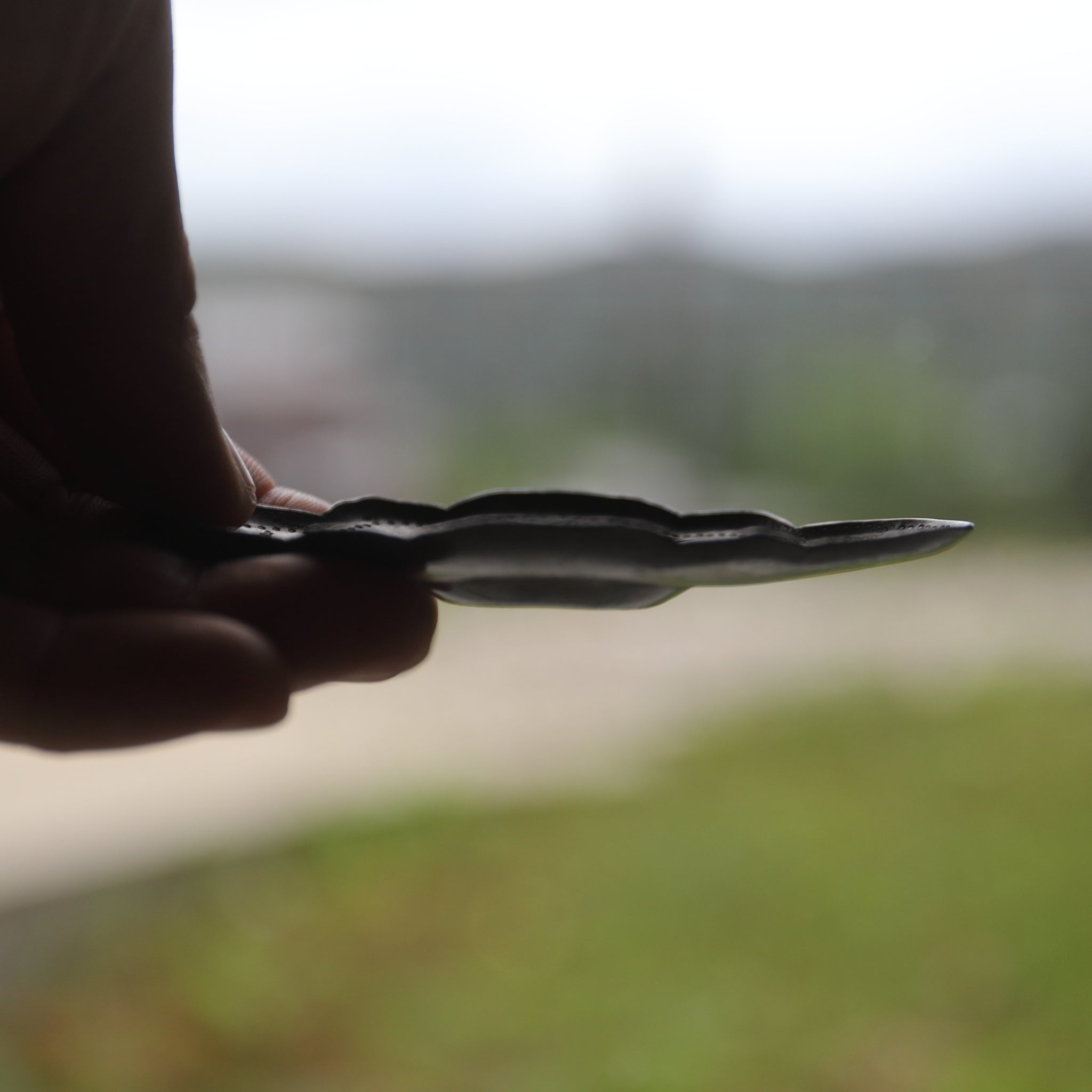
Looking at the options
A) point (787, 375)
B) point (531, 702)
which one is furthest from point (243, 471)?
point (787, 375)

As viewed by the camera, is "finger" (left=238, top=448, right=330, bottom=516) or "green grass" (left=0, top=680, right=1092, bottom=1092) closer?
"finger" (left=238, top=448, right=330, bottom=516)

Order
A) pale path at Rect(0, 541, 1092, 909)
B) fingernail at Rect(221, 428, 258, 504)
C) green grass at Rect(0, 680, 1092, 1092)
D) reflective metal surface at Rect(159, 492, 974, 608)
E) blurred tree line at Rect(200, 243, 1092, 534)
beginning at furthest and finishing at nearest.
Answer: blurred tree line at Rect(200, 243, 1092, 534), pale path at Rect(0, 541, 1092, 909), green grass at Rect(0, 680, 1092, 1092), fingernail at Rect(221, 428, 258, 504), reflective metal surface at Rect(159, 492, 974, 608)

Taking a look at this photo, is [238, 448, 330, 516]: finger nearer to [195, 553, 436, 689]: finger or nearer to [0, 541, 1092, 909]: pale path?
[195, 553, 436, 689]: finger

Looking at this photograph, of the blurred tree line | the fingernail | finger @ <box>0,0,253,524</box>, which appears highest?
the blurred tree line

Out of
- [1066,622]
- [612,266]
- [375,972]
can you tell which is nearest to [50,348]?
[375,972]

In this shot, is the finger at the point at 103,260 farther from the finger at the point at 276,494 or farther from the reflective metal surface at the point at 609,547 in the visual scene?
the reflective metal surface at the point at 609,547

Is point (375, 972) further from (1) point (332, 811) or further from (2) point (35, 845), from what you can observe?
(2) point (35, 845)

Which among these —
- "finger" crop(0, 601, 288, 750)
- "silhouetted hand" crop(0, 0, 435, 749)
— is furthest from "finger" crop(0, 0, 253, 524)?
"finger" crop(0, 601, 288, 750)

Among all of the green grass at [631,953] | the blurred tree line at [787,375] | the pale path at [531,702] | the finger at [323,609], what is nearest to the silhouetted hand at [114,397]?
the finger at [323,609]

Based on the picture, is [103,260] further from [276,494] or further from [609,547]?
[609,547]
